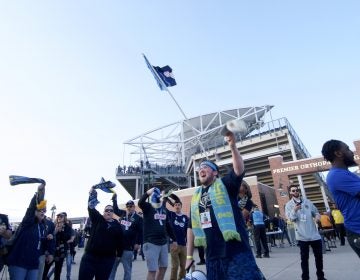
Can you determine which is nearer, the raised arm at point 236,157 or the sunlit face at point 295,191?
the raised arm at point 236,157

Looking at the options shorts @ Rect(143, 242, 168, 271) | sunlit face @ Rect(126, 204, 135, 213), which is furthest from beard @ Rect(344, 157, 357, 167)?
sunlit face @ Rect(126, 204, 135, 213)

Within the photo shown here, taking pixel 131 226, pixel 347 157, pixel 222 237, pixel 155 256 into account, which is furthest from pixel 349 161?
pixel 131 226

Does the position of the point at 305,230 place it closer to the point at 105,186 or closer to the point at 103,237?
the point at 103,237

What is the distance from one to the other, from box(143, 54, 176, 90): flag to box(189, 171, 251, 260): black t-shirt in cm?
2475

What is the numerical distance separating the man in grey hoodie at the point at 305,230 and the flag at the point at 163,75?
22283mm

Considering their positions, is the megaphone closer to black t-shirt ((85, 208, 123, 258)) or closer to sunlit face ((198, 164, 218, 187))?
sunlit face ((198, 164, 218, 187))

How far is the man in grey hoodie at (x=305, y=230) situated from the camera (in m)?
5.48

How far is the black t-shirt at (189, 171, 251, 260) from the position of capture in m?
2.87

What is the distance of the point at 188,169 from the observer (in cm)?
4378

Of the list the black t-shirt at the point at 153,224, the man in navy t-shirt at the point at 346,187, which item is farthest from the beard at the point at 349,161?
the black t-shirt at the point at 153,224

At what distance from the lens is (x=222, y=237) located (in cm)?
296

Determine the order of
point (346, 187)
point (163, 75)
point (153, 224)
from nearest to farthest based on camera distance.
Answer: point (346, 187) → point (153, 224) → point (163, 75)

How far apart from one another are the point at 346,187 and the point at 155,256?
383 cm

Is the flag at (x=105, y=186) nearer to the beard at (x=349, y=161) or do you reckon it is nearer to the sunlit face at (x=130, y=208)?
the sunlit face at (x=130, y=208)
